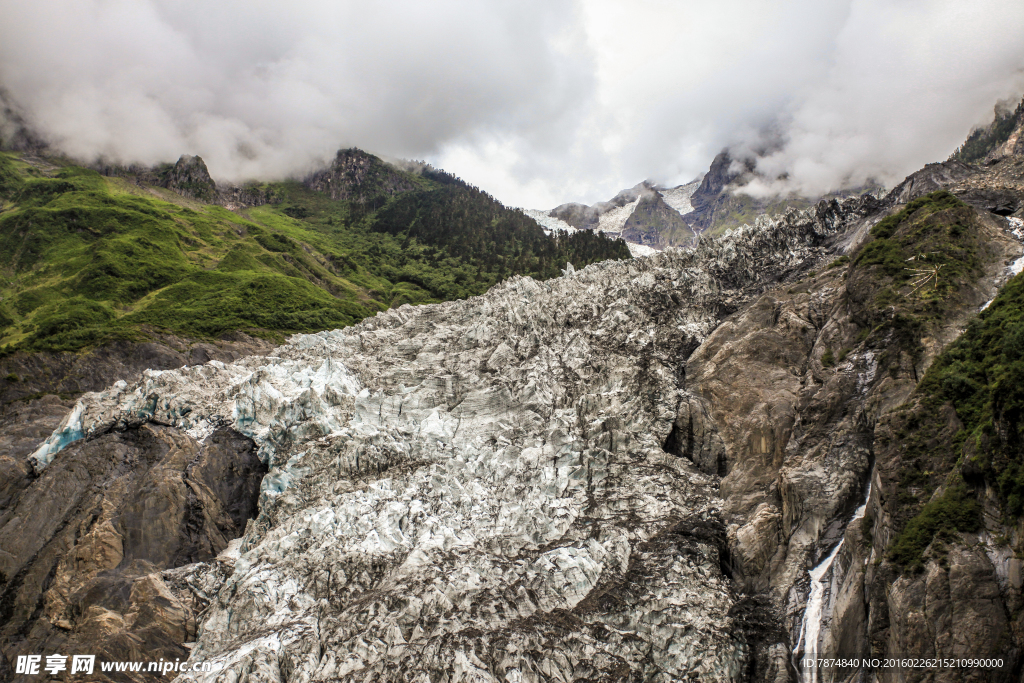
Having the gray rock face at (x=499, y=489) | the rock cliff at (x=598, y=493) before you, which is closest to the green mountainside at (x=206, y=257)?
the gray rock face at (x=499, y=489)

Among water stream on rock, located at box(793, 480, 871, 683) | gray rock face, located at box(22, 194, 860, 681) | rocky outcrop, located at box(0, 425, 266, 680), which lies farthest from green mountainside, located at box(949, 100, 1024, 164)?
rocky outcrop, located at box(0, 425, 266, 680)

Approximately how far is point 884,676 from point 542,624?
15.8 metres

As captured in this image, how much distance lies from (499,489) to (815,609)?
20292mm

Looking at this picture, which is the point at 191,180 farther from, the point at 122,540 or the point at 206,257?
the point at 122,540

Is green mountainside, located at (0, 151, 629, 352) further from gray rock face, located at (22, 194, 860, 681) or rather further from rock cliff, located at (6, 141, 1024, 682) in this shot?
rock cliff, located at (6, 141, 1024, 682)

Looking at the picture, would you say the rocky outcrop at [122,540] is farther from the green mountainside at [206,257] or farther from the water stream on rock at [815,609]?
the green mountainside at [206,257]

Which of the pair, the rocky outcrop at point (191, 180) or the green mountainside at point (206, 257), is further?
the rocky outcrop at point (191, 180)

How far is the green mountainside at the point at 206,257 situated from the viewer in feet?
285

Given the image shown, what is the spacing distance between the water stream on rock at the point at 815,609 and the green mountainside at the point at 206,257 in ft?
287

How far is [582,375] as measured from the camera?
43.6m

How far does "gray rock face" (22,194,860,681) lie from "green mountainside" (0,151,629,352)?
44.3 metres

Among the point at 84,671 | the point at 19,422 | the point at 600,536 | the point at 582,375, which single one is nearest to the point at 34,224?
the point at 19,422

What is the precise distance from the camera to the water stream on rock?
22266 millimetres

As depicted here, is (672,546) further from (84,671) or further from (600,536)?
(84,671)
